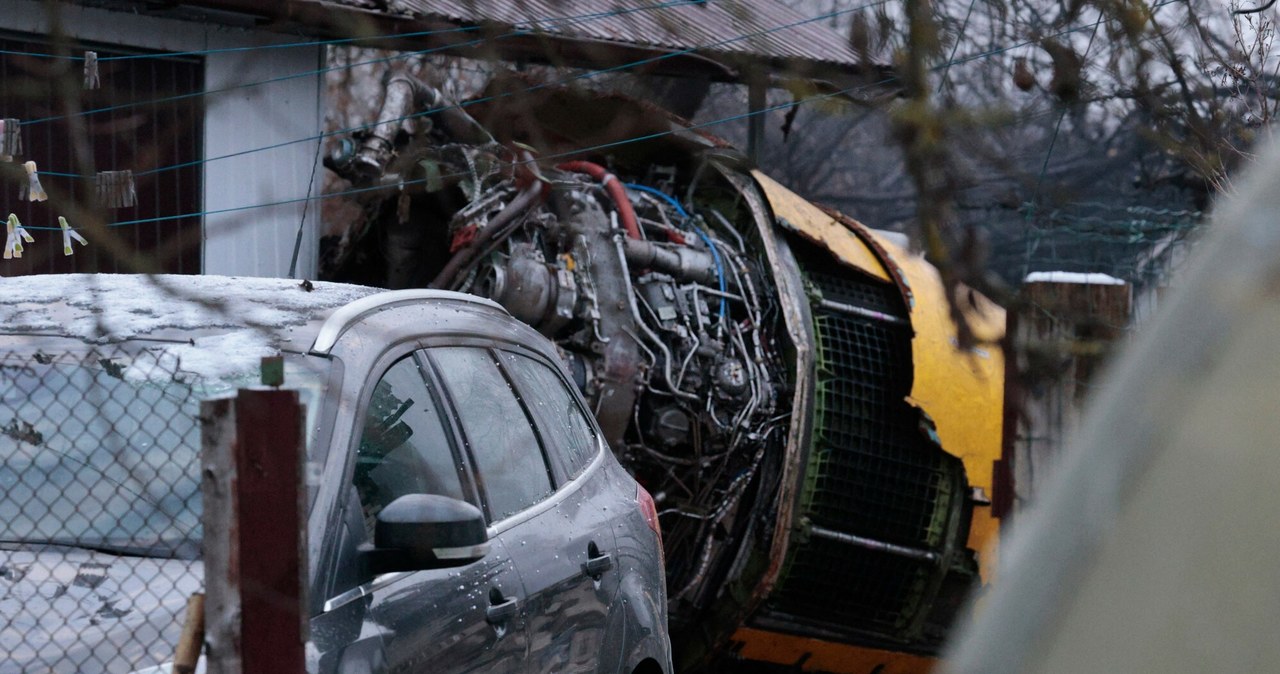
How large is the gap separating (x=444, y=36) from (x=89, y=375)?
4.44 feet

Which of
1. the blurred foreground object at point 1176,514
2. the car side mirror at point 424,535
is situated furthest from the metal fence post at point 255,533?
the blurred foreground object at point 1176,514

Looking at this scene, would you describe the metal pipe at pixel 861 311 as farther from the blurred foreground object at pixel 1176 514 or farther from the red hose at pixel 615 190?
the blurred foreground object at pixel 1176 514

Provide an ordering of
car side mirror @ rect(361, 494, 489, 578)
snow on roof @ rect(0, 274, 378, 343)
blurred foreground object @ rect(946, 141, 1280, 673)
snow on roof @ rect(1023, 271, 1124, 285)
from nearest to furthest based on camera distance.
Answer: blurred foreground object @ rect(946, 141, 1280, 673), car side mirror @ rect(361, 494, 489, 578), snow on roof @ rect(0, 274, 378, 343), snow on roof @ rect(1023, 271, 1124, 285)

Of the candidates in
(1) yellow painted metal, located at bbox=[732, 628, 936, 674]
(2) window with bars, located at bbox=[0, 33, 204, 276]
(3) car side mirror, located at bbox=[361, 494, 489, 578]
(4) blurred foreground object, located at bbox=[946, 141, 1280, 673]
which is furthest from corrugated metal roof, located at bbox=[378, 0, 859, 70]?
(1) yellow painted metal, located at bbox=[732, 628, 936, 674]

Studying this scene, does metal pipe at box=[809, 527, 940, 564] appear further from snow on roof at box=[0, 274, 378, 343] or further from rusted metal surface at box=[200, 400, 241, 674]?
rusted metal surface at box=[200, 400, 241, 674]

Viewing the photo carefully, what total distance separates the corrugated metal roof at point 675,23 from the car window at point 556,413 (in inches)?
42.5

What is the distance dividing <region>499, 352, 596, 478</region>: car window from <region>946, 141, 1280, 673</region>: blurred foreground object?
3410mm

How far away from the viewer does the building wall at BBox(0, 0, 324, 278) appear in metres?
8.33

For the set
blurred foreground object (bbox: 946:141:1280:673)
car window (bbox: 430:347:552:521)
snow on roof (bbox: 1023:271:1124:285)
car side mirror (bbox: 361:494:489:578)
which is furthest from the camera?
snow on roof (bbox: 1023:271:1124:285)

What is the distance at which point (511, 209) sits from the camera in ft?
24.0

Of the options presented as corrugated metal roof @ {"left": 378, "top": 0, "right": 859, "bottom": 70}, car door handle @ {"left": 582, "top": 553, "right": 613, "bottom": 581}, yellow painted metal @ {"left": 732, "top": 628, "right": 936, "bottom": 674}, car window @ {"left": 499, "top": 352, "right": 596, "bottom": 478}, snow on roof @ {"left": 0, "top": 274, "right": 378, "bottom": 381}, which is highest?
corrugated metal roof @ {"left": 378, "top": 0, "right": 859, "bottom": 70}

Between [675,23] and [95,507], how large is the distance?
1833 millimetres

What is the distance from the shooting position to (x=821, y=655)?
7.79 meters

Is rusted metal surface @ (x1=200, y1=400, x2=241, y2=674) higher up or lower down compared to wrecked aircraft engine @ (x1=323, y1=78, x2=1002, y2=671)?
higher up
